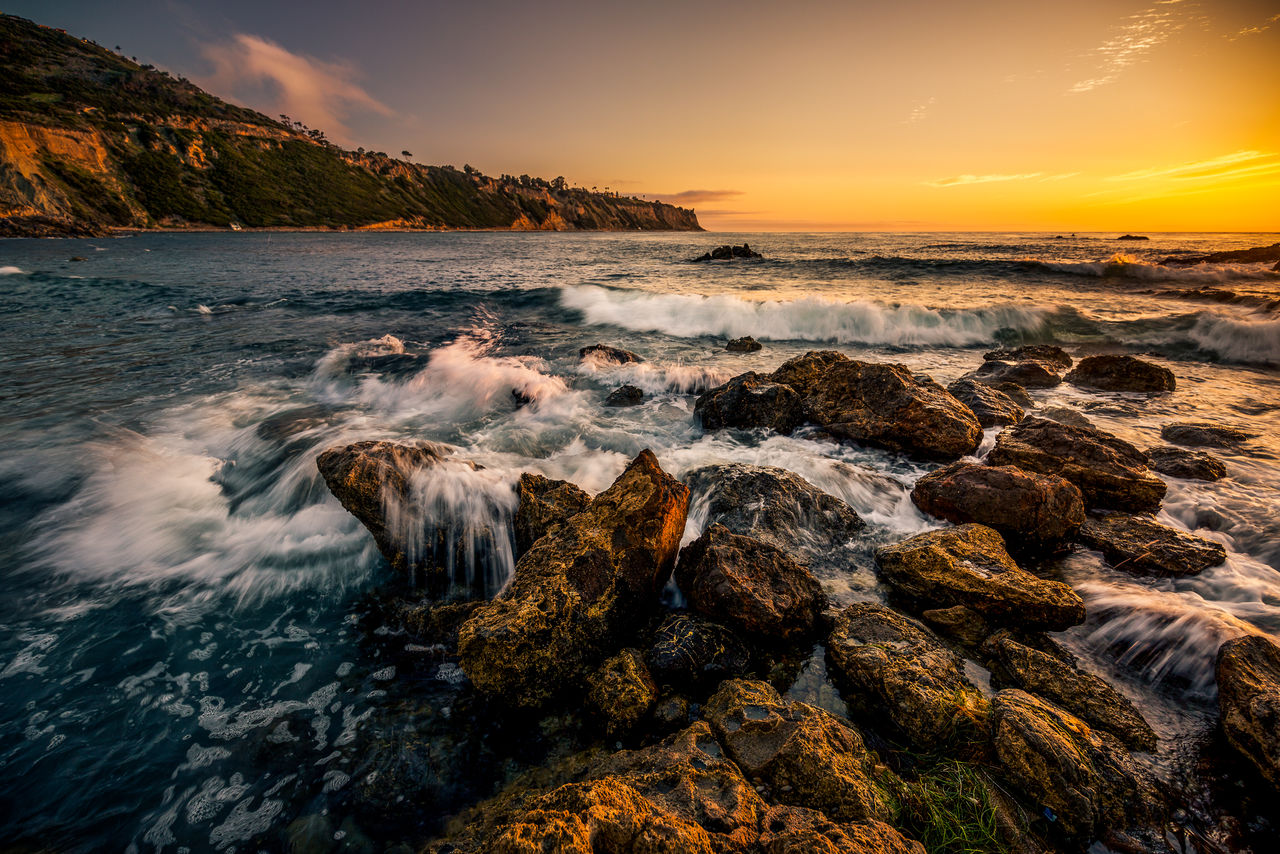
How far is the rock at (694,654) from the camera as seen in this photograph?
3.30 metres

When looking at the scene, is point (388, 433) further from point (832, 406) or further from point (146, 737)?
point (832, 406)

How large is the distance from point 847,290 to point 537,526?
23.5 m

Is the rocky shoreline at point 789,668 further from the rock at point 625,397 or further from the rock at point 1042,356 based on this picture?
the rock at point 1042,356

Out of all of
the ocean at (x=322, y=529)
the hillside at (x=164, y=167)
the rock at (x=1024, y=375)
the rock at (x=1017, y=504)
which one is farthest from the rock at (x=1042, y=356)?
the hillside at (x=164, y=167)

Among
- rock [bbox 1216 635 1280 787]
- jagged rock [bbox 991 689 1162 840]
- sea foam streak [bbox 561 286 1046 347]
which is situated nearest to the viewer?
jagged rock [bbox 991 689 1162 840]

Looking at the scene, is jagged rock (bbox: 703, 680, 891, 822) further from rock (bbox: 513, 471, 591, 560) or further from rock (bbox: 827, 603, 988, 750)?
rock (bbox: 513, 471, 591, 560)

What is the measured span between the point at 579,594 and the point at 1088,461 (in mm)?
6468

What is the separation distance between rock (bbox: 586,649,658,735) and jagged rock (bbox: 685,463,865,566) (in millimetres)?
2121

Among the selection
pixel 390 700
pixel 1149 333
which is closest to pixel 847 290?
pixel 1149 333

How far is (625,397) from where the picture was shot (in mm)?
10000

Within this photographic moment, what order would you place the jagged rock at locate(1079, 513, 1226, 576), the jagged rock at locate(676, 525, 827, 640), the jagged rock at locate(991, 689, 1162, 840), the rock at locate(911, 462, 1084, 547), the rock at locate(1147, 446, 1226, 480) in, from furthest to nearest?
the rock at locate(1147, 446, 1226, 480), the rock at locate(911, 462, 1084, 547), the jagged rock at locate(1079, 513, 1226, 576), the jagged rock at locate(676, 525, 827, 640), the jagged rock at locate(991, 689, 1162, 840)

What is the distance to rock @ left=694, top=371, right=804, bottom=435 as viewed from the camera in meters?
8.18

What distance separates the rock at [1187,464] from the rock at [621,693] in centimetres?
758

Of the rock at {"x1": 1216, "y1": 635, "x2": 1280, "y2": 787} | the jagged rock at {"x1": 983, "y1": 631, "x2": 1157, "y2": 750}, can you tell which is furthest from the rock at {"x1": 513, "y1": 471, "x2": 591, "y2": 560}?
the rock at {"x1": 1216, "y1": 635, "x2": 1280, "y2": 787}
